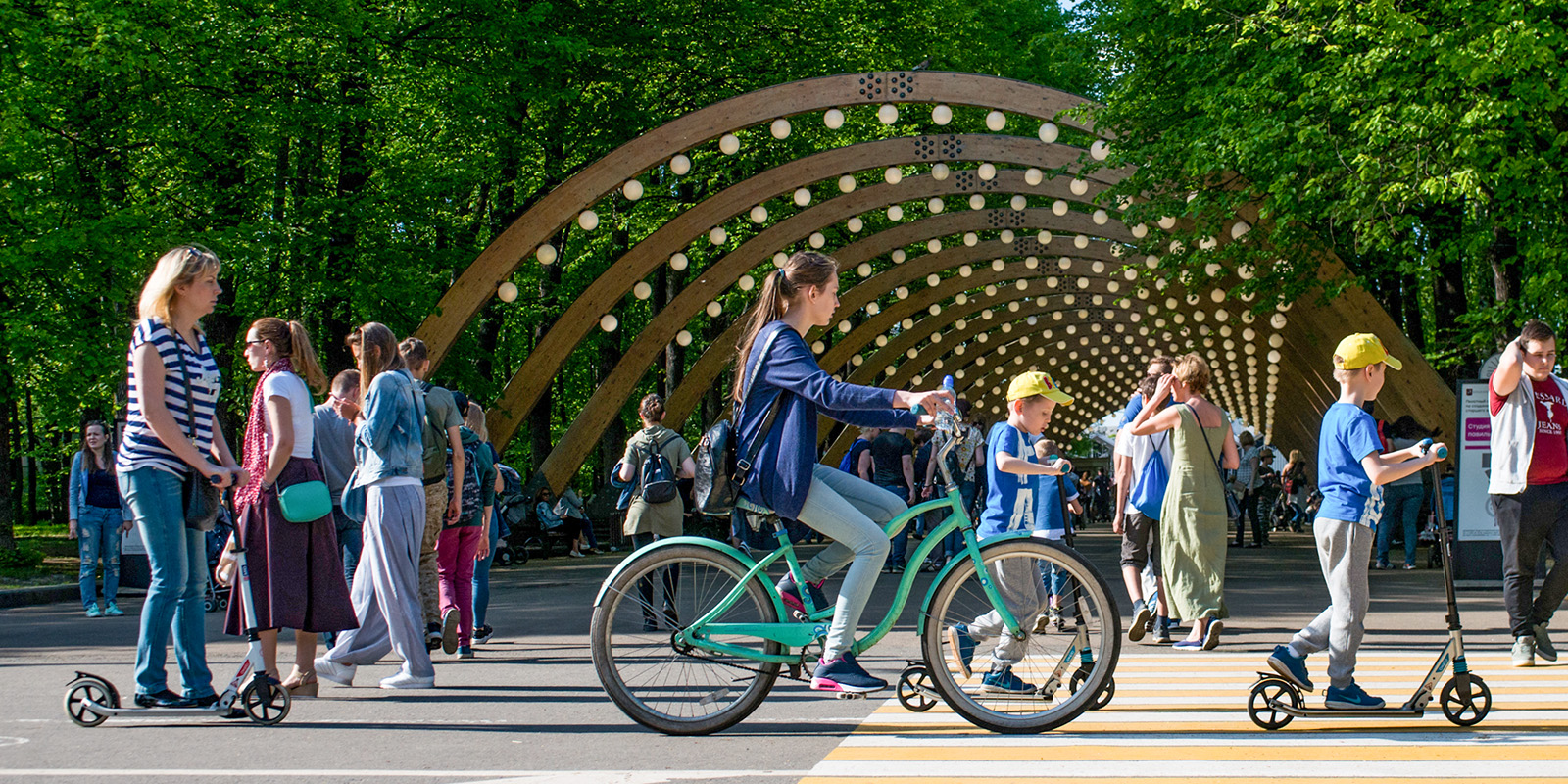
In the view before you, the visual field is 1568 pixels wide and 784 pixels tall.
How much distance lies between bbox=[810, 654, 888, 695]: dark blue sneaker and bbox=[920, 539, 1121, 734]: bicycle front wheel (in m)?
0.25

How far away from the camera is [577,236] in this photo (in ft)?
103

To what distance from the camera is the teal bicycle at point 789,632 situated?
590cm

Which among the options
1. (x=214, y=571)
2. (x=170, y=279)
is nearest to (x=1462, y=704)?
(x=170, y=279)

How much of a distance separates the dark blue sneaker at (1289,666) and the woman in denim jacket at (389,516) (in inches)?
155

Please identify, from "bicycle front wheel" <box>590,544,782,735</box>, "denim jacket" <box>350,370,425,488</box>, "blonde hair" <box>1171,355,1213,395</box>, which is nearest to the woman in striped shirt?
"denim jacket" <box>350,370,425,488</box>

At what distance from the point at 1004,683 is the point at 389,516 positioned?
10.6 ft

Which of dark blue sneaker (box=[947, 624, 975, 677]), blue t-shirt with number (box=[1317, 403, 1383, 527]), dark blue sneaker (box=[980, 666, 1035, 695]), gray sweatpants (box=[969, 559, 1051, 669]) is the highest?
blue t-shirt with number (box=[1317, 403, 1383, 527])

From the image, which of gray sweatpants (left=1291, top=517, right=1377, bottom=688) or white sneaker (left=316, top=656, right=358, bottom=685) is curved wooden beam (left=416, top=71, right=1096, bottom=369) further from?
gray sweatpants (left=1291, top=517, right=1377, bottom=688)

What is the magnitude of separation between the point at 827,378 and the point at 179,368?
265 centimetres

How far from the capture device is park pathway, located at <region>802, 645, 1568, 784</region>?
17.2 feet

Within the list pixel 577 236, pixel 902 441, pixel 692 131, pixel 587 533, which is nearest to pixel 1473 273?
pixel 902 441

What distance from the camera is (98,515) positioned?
44.6 ft

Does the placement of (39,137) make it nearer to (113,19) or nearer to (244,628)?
(113,19)

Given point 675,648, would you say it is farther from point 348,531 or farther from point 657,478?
point 657,478
